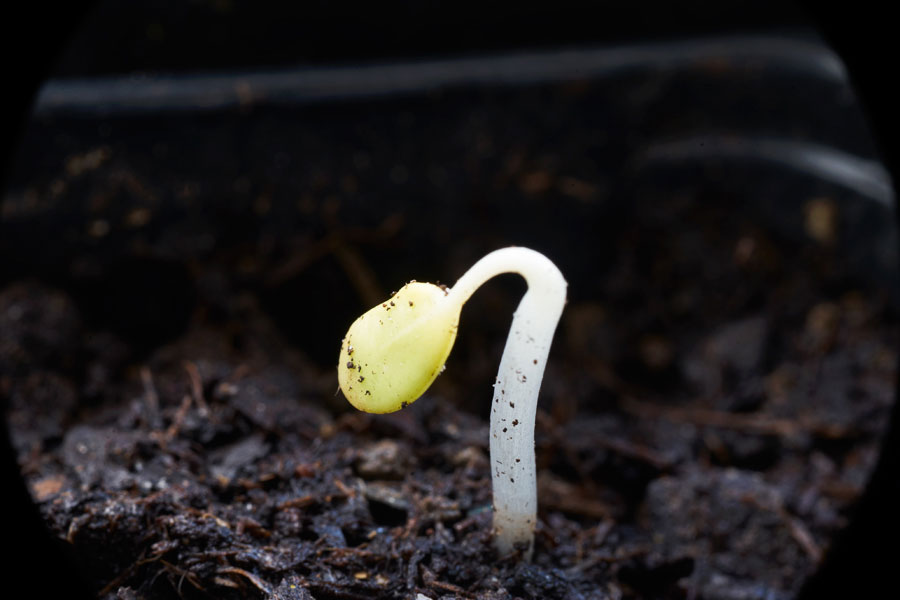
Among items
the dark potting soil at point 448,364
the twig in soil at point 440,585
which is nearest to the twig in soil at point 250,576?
the dark potting soil at point 448,364

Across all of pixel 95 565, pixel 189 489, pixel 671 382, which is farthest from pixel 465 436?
pixel 671 382

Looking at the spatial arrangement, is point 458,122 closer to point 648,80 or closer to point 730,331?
point 648,80

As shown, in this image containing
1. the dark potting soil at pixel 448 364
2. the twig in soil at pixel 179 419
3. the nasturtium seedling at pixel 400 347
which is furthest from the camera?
the twig in soil at pixel 179 419

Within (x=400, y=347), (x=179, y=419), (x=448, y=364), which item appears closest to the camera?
(x=400, y=347)

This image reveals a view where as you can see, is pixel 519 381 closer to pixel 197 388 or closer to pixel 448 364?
pixel 197 388

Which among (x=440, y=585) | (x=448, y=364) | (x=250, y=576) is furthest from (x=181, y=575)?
(x=448, y=364)

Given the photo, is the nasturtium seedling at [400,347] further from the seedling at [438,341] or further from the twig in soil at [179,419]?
the twig in soil at [179,419]

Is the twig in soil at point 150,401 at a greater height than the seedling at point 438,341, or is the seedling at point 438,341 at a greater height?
the seedling at point 438,341
